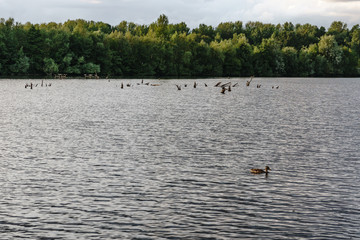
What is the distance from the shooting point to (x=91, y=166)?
29.7 m

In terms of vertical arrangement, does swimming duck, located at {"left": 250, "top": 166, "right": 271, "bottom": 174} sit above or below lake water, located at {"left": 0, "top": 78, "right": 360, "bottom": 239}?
above

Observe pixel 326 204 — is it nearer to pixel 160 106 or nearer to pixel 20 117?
pixel 20 117

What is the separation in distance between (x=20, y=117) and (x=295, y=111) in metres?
36.0

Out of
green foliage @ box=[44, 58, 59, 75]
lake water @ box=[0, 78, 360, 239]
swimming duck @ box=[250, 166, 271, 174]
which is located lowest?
lake water @ box=[0, 78, 360, 239]

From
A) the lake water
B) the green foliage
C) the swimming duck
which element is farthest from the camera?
the green foliage

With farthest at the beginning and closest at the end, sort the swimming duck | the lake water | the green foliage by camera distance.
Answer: the green foliage
the swimming duck
the lake water

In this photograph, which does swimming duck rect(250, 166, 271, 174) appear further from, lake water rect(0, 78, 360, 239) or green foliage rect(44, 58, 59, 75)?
green foliage rect(44, 58, 59, 75)

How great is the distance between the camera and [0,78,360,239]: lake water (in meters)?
19.1

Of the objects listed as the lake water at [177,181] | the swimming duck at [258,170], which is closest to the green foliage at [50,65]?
the lake water at [177,181]

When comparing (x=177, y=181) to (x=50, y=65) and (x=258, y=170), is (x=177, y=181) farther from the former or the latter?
(x=50, y=65)

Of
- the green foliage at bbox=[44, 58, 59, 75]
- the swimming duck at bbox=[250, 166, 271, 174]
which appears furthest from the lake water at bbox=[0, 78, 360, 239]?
the green foliage at bbox=[44, 58, 59, 75]

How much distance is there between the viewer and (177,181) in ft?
86.3

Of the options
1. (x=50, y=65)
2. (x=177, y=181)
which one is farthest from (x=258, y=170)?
(x=50, y=65)

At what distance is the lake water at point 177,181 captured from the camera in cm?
1912
